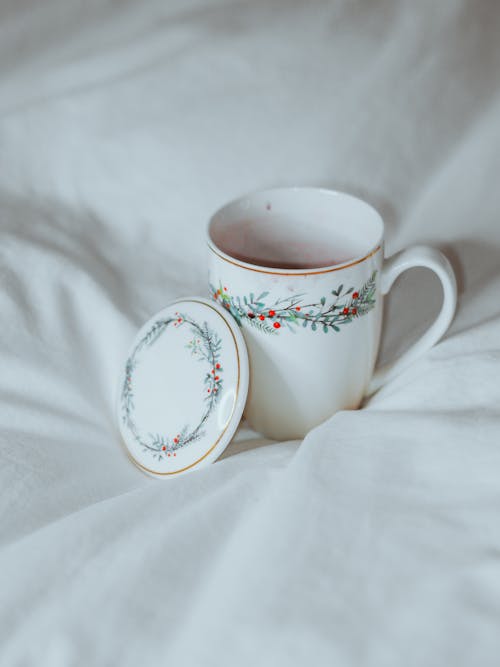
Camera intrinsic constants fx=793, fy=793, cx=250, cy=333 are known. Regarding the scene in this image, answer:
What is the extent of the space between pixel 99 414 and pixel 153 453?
7 centimetres

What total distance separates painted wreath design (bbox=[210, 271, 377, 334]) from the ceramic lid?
0.02 metres

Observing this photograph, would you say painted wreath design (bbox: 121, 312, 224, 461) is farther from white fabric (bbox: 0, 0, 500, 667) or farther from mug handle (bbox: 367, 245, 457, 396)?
mug handle (bbox: 367, 245, 457, 396)

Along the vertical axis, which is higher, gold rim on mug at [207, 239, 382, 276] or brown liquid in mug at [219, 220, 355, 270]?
gold rim on mug at [207, 239, 382, 276]

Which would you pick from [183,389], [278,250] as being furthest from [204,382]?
[278,250]

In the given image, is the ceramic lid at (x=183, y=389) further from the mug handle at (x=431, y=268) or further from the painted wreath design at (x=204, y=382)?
the mug handle at (x=431, y=268)

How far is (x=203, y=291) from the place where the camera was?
0.73 metres

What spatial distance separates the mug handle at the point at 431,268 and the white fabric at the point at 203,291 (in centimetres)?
1

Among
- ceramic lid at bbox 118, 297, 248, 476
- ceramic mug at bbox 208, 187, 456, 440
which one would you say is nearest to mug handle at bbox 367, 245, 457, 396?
ceramic mug at bbox 208, 187, 456, 440

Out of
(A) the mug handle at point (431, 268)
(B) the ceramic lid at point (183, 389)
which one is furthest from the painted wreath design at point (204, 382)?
(A) the mug handle at point (431, 268)

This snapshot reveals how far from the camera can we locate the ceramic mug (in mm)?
521

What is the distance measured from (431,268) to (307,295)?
103mm

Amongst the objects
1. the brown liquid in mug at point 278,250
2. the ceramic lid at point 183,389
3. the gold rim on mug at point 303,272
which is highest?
Answer: the gold rim on mug at point 303,272

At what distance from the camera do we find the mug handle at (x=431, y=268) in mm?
555

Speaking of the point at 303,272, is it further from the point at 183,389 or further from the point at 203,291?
the point at 203,291
